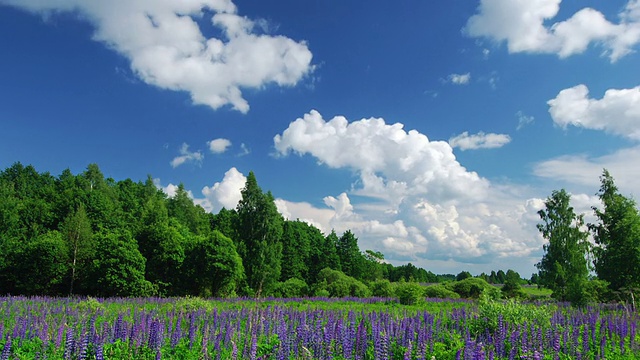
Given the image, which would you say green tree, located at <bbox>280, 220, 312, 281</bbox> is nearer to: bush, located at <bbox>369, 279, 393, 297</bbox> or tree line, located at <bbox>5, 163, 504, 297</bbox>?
tree line, located at <bbox>5, 163, 504, 297</bbox>

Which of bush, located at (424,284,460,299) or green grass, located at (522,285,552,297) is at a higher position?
bush, located at (424,284,460,299)

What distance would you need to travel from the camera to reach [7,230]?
42844 millimetres

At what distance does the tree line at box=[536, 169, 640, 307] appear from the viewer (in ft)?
76.4

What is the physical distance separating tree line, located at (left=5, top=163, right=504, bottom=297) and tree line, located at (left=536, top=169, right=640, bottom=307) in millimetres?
12259

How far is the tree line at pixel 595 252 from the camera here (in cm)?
2330

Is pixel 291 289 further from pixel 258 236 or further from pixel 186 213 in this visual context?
pixel 186 213

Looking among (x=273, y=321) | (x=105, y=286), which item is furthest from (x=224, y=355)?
(x=105, y=286)

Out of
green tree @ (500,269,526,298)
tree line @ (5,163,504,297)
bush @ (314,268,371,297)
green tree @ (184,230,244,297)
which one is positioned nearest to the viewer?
tree line @ (5,163,504,297)

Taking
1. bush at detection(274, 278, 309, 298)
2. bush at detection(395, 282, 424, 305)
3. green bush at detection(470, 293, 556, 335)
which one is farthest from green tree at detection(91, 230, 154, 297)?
green bush at detection(470, 293, 556, 335)

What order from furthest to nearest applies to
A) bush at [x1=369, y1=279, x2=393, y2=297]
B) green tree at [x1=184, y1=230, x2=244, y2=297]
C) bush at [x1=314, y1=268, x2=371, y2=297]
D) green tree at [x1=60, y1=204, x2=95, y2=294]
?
bush at [x1=314, y1=268, x2=371, y2=297], bush at [x1=369, y1=279, x2=393, y2=297], green tree at [x1=60, y1=204, x2=95, y2=294], green tree at [x1=184, y1=230, x2=244, y2=297]

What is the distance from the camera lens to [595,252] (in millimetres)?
37844

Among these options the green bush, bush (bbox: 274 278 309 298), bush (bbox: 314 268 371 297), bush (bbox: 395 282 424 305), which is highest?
the green bush

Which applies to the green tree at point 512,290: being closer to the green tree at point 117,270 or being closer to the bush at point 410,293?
the bush at point 410,293

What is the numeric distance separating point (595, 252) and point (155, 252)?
39.4 meters
